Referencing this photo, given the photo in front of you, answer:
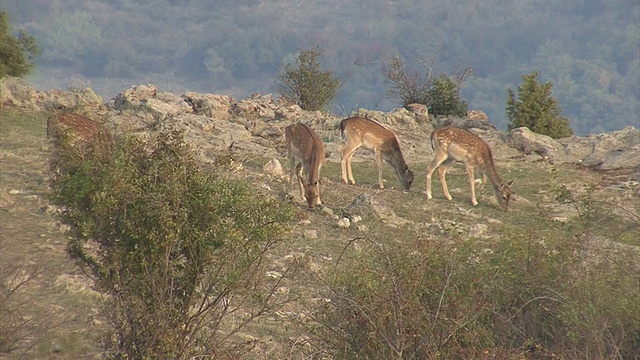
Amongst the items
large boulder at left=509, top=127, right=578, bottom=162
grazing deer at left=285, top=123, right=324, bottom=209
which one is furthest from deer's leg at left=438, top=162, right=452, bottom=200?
large boulder at left=509, top=127, right=578, bottom=162

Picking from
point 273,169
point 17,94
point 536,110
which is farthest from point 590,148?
point 17,94

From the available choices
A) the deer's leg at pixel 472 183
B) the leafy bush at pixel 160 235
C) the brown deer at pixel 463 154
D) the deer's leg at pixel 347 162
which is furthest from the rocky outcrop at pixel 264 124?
the leafy bush at pixel 160 235

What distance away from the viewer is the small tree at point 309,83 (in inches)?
1368

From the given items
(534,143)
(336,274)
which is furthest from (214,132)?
(336,274)

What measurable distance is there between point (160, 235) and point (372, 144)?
12962mm

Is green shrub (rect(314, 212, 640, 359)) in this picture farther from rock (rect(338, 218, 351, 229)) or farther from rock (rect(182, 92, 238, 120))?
rock (rect(182, 92, 238, 120))

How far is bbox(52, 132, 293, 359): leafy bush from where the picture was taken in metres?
7.73

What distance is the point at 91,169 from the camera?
780 cm

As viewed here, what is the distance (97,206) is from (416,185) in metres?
14.0

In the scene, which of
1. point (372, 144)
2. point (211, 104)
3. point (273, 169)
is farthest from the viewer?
point (211, 104)

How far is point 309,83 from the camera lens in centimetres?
3484

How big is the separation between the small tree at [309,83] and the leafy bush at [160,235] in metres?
26.4

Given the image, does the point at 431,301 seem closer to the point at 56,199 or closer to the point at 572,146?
the point at 56,199

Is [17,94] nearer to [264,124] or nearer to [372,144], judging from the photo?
[264,124]
